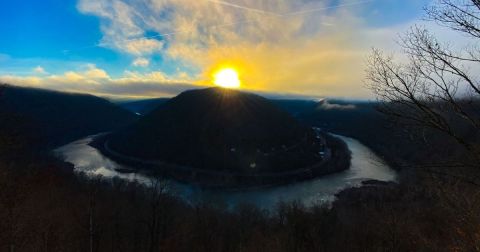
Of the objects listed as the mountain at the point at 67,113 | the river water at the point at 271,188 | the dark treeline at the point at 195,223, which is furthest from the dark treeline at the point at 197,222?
the mountain at the point at 67,113

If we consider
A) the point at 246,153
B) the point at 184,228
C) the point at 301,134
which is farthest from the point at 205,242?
the point at 301,134

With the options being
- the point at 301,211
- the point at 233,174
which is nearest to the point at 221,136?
the point at 233,174

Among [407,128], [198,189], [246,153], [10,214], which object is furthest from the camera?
[246,153]

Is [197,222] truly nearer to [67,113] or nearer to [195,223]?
[195,223]

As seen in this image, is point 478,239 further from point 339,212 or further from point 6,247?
point 339,212

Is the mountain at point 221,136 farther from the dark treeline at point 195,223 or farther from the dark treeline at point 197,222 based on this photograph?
the dark treeline at point 195,223

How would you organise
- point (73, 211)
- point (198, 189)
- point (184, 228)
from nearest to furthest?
point (73, 211), point (184, 228), point (198, 189)
